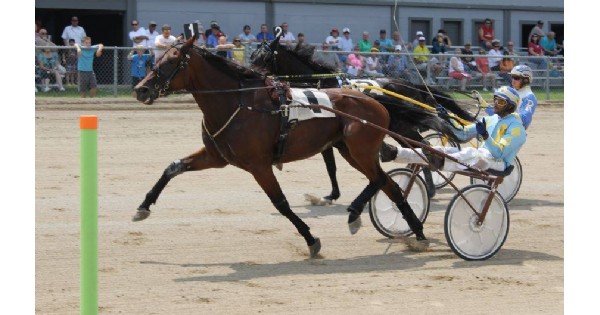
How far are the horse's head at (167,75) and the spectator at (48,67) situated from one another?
10.4m

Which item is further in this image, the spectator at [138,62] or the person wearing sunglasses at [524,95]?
the spectator at [138,62]

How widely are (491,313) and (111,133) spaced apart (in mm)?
10431

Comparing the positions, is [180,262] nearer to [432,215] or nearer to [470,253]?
[470,253]

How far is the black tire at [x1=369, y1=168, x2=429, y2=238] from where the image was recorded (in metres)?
9.53

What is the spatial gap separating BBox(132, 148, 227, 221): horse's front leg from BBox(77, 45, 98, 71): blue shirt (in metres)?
10.1

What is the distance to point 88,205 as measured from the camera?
4.61 meters

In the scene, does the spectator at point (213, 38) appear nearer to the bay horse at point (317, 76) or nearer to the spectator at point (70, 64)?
the spectator at point (70, 64)

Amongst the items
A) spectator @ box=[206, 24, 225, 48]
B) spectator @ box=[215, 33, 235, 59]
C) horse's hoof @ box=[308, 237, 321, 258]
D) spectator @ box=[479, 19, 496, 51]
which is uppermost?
spectator @ box=[479, 19, 496, 51]

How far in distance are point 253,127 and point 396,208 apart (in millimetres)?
1777

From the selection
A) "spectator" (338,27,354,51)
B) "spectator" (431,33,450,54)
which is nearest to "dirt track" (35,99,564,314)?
"spectator" (338,27,354,51)

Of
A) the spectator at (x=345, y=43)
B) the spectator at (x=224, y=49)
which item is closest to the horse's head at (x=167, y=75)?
the spectator at (x=224, y=49)

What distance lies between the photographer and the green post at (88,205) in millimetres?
4547

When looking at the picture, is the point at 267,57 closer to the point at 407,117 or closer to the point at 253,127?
the point at 407,117

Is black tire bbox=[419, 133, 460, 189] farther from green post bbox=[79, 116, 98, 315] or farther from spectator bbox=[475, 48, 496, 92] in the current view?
spectator bbox=[475, 48, 496, 92]
